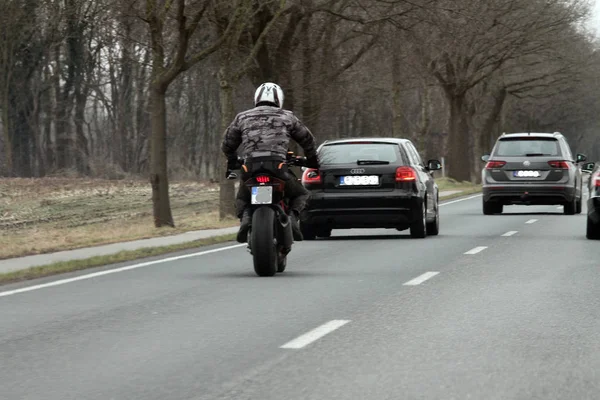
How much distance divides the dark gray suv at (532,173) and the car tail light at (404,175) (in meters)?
8.89

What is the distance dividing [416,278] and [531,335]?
4417 mm

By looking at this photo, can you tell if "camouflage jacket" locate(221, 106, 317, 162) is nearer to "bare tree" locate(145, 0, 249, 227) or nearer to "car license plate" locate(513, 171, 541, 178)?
"bare tree" locate(145, 0, 249, 227)

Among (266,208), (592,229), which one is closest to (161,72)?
(592,229)

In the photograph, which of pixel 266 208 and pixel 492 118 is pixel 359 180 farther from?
pixel 492 118

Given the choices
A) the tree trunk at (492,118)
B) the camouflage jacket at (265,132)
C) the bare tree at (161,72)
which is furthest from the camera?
the tree trunk at (492,118)

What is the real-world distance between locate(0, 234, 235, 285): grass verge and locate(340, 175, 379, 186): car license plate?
7.22 feet

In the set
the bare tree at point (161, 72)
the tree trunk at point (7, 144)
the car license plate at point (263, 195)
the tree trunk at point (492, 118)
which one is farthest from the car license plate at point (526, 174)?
the tree trunk at point (492, 118)

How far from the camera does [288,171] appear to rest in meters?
13.5

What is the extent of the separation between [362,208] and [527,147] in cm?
1002

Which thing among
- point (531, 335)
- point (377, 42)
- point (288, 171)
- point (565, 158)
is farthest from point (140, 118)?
point (531, 335)

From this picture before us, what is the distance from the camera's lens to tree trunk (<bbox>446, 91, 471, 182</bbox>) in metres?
57.7

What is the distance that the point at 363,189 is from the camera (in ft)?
65.2

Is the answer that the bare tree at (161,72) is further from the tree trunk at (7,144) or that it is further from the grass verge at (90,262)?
the tree trunk at (7,144)

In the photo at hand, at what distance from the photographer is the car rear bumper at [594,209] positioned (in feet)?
62.1
